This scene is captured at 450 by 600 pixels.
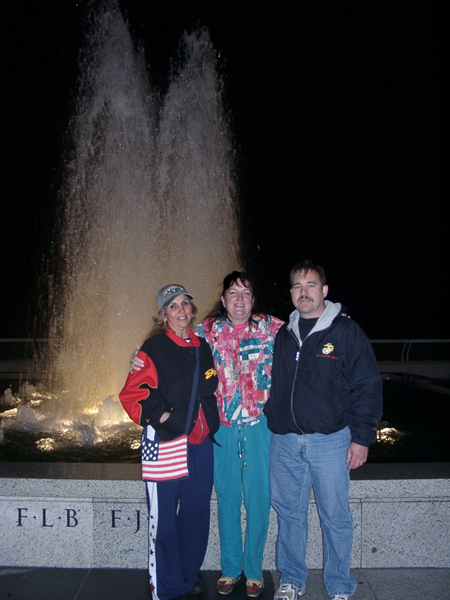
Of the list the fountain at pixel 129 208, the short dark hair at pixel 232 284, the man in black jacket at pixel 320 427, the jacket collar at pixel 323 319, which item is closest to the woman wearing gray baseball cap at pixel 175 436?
the short dark hair at pixel 232 284

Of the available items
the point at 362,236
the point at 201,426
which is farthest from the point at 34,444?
the point at 362,236

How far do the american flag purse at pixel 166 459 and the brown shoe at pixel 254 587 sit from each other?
80 cm

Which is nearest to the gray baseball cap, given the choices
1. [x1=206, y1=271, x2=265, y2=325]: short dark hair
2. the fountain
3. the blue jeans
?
[x1=206, y1=271, x2=265, y2=325]: short dark hair

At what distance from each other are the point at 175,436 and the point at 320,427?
834 mm

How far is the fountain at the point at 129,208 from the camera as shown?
7371 millimetres

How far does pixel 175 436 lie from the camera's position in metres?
2.86

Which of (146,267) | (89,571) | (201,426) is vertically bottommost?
(89,571)

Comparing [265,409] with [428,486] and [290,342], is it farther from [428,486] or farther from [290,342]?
[428,486]

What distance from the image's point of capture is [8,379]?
30.3ft

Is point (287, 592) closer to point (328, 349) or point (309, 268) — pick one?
point (328, 349)

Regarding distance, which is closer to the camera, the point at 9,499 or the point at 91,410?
the point at 9,499

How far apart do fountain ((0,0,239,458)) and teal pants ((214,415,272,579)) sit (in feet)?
12.7

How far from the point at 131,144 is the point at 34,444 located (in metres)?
5.40

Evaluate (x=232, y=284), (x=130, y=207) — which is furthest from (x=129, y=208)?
(x=232, y=284)
